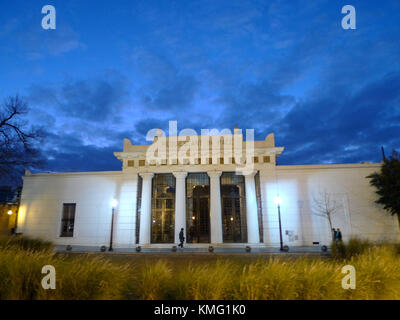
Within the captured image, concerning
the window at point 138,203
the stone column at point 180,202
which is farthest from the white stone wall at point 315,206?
the window at point 138,203

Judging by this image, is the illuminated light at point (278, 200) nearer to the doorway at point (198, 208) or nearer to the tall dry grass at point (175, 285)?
the doorway at point (198, 208)

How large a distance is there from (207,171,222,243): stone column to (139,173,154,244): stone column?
606cm

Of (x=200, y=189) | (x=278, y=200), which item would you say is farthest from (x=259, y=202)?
(x=200, y=189)

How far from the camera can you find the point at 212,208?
2114 centimetres

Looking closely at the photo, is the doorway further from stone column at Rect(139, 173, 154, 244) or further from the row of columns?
stone column at Rect(139, 173, 154, 244)

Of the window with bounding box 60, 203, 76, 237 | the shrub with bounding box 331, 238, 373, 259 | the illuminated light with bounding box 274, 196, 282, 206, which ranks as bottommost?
the shrub with bounding box 331, 238, 373, 259

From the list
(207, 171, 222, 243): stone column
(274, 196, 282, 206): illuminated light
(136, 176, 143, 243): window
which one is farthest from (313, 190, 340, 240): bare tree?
(136, 176, 143, 243): window

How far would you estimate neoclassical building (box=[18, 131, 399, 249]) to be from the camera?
20.7 m

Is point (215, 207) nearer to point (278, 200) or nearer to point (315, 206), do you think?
point (278, 200)

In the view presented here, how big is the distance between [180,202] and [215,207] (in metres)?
3.39

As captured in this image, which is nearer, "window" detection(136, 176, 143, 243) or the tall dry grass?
the tall dry grass

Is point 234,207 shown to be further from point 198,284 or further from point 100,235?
point 198,284
